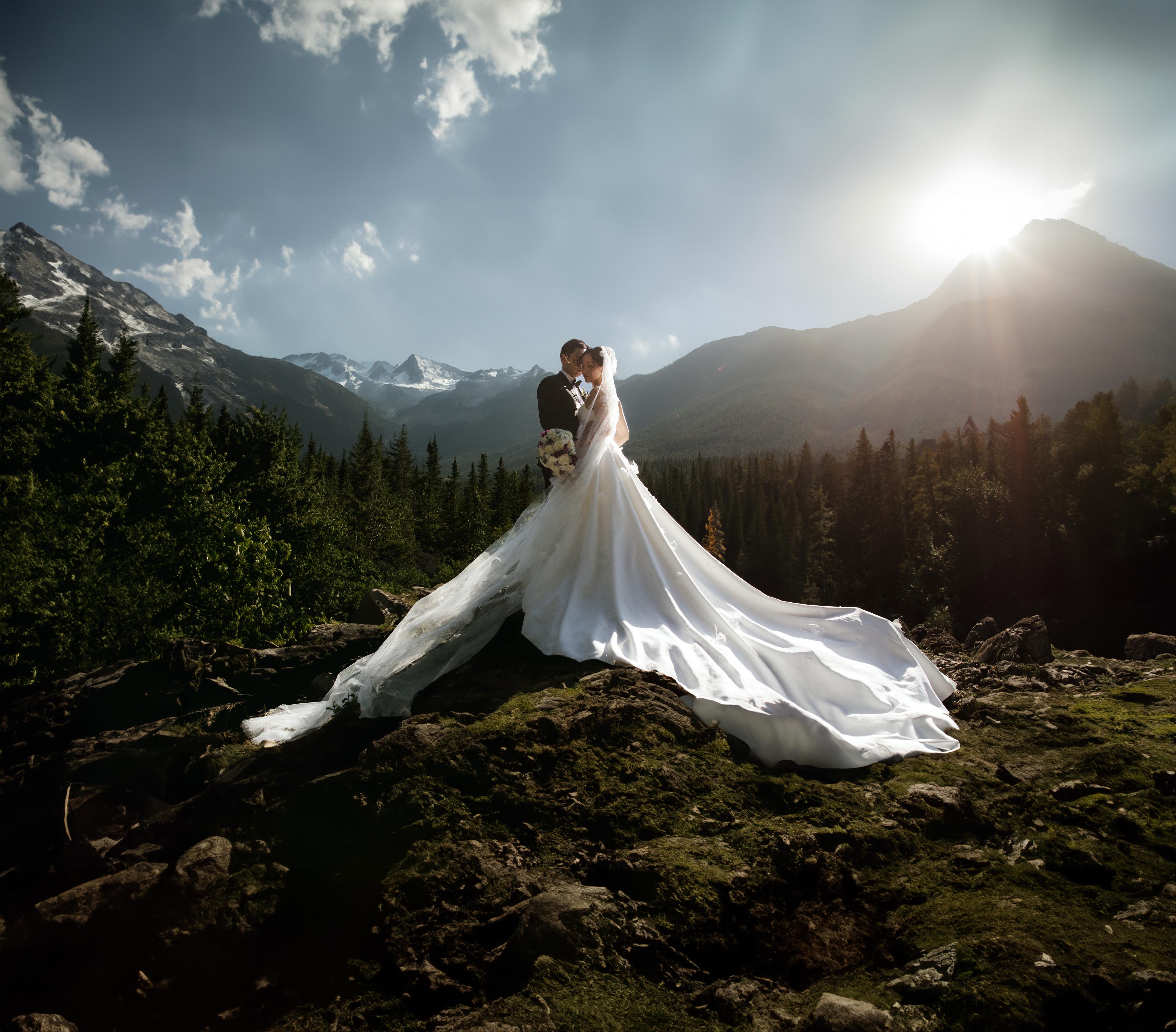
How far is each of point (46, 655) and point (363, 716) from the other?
19.6m

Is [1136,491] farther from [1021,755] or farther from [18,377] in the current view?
[18,377]

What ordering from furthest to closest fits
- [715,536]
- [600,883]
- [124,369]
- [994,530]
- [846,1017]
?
[715,536], [994,530], [124,369], [600,883], [846,1017]

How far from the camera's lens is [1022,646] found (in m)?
10.6

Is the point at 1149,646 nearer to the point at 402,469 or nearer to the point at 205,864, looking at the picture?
the point at 205,864

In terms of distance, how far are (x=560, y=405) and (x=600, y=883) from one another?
6917mm

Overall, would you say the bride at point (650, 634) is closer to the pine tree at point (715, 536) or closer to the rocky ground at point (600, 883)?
the rocky ground at point (600, 883)

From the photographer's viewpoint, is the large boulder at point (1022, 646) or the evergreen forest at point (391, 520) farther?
the evergreen forest at point (391, 520)

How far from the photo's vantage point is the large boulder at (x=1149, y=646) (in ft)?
37.3

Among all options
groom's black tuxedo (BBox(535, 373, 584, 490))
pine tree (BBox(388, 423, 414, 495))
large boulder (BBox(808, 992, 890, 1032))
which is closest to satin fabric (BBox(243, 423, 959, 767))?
groom's black tuxedo (BBox(535, 373, 584, 490))

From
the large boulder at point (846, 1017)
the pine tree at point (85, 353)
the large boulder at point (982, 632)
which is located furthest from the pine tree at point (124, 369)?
the large boulder at point (982, 632)

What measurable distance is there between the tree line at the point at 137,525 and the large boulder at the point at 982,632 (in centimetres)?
2253

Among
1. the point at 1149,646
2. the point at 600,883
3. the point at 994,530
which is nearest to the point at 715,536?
A: the point at 994,530

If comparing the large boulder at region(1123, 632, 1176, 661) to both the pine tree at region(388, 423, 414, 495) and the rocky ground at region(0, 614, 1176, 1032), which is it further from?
the pine tree at region(388, 423, 414, 495)

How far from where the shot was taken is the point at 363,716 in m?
6.35
